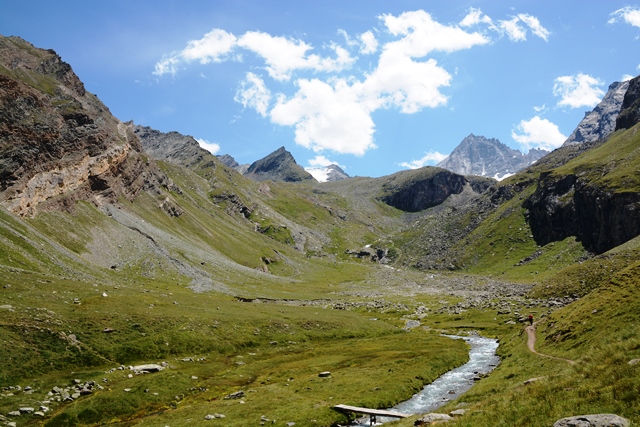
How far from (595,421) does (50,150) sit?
171 meters

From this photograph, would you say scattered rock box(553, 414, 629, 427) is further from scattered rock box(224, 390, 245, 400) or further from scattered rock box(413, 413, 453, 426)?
scattered rock box(224, 390, 245, 400)

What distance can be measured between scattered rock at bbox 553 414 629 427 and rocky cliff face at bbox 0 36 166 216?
462 feet

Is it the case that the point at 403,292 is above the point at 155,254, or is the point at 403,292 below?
below

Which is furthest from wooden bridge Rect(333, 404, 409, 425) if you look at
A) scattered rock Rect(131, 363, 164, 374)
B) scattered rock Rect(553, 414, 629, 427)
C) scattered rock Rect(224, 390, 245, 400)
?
scattered rock Rect(131, 363, 164, 374)

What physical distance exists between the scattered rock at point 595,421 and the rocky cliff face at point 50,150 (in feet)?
462

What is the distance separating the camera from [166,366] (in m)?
53.4

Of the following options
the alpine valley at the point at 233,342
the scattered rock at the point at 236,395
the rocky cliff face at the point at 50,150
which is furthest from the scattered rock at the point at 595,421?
the rocky cliff face at the point at 50,150

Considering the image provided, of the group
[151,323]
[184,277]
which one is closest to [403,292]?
[184,277]

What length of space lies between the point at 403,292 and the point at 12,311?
150 meters

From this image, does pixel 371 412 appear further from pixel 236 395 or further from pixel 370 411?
pixel 236 395

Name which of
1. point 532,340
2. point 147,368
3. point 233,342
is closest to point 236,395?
point 147,368

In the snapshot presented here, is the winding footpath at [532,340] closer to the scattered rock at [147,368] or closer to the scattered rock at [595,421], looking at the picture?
the scattered rock at [595,421]

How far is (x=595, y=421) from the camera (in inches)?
716

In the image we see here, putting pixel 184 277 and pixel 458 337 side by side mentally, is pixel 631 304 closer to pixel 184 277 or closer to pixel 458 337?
pixel 458 337
